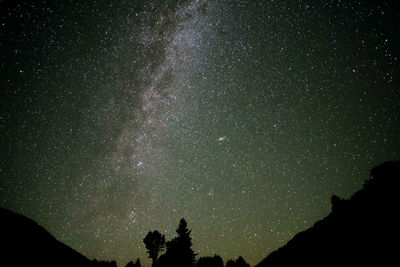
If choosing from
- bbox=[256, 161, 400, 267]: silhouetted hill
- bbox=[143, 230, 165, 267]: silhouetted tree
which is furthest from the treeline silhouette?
bbox=[143, 230, 165, 267]: silhouetted tree

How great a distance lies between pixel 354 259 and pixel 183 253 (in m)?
22.5

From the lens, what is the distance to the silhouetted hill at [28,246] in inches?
771

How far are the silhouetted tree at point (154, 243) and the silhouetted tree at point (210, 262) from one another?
7.45 m

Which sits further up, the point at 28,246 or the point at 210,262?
the point at 28,246

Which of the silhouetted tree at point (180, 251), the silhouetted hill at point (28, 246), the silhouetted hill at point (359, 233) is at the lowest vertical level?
the silhouetted hill at point (359, 233)

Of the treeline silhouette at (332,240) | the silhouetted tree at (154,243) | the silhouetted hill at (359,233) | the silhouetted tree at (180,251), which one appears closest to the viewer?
the silhouetted hill at (359,233)

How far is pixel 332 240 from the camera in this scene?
15.5 metres

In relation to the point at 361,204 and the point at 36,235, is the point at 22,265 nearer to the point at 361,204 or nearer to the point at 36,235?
the point at 36,235

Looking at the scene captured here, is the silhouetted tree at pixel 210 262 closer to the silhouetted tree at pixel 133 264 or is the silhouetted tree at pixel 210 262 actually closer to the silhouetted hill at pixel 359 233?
the silhouetted tree at pixel 133 264

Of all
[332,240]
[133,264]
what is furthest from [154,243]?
[332,240]

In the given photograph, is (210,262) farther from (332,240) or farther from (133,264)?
(332,240)

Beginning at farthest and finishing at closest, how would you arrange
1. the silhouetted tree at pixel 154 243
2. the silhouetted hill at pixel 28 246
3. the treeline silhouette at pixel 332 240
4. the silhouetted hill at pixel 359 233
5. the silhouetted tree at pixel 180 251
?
the silhouetted tree at pixel 154 243 → the silhouetted tree at pixel 180 251 → the silhouetted hill at pixel 28 246 → the treeline silhouette at pixel 332 240 → the silhouetted hill at pixel 359 233

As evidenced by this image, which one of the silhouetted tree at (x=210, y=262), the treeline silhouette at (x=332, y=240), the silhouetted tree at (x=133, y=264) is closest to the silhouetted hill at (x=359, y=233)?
the treeline silhouette at (x=332, y=240)

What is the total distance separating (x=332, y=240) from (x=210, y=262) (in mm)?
26461
